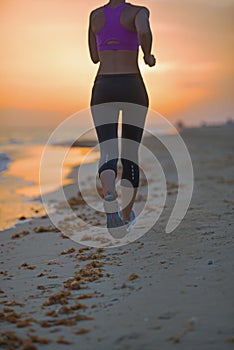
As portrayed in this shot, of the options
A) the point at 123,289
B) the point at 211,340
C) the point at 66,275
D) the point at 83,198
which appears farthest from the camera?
the point at 83,198

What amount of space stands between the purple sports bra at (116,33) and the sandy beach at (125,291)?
1.55 m

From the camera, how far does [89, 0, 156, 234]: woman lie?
152 inches

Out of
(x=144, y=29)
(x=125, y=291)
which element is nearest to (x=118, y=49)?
(x=144, y=29)

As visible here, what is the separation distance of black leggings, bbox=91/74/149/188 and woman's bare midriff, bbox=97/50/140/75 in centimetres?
4

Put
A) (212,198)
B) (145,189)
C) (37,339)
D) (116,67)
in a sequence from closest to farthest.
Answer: (37,339) < (116,67) < (212,198) < (145,189)

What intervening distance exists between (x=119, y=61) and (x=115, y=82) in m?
0.16

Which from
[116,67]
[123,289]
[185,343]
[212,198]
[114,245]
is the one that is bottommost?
[185,343]

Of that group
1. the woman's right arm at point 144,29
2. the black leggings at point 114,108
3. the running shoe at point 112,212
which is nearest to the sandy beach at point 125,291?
the running shoe at point 112,212

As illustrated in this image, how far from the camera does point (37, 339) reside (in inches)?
93.4

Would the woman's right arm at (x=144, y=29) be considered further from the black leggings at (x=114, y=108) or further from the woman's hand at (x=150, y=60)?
the black leggings at (x=114, y=108)

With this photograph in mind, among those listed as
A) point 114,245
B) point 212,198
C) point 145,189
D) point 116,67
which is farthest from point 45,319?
point 145,189

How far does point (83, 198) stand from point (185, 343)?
5564mm

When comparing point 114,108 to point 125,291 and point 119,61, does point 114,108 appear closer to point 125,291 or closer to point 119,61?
point 119,61

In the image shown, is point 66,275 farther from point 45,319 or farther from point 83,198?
point 83,198
